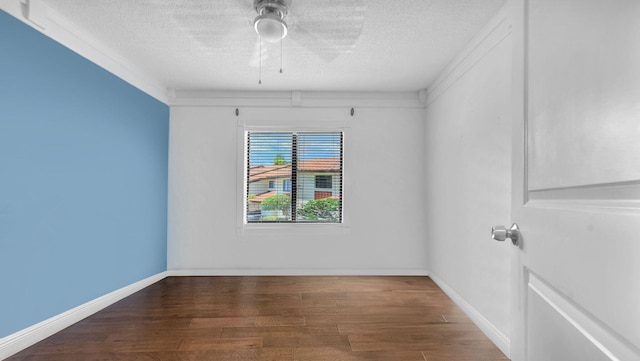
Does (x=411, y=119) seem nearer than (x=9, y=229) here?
No

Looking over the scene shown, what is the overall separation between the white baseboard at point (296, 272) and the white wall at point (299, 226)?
0.01 metres

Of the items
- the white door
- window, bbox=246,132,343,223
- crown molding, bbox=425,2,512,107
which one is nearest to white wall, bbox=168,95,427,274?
window, bbox=246,132,343,223

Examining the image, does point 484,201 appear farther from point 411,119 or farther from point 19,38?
point 19,38

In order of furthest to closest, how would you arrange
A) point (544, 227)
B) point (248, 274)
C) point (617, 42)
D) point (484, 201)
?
point (248, 274) < point (484, 201) < point (544, 227) < point (617, 42)

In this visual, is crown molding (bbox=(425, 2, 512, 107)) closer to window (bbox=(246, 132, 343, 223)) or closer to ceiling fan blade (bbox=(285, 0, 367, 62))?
ceiling fan blade (bbox=(285, 0, 367, 62))

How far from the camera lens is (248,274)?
3.77 m

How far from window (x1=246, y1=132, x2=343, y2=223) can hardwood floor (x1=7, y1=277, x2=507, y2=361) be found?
38.5 inches

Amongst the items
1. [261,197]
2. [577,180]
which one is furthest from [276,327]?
[577,180]

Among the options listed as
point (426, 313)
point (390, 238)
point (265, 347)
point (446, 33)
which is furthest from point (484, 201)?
point (265, 347)

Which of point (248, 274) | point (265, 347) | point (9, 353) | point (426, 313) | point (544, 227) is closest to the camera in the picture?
point (544, 227)

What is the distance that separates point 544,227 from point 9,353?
2.94 meters

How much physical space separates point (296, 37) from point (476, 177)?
1.86 meters

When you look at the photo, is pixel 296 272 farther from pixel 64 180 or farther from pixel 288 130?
pixel 64 180

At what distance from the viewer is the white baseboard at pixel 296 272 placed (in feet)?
12.3
